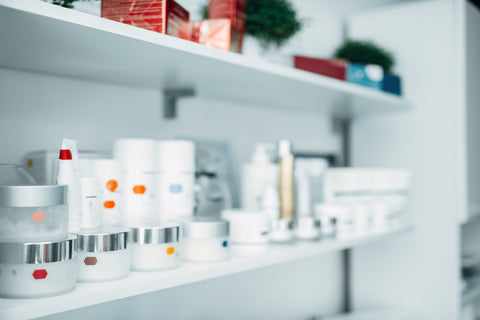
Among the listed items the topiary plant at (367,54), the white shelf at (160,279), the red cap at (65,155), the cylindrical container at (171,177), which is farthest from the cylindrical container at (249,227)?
the topiary plant at (367,54)

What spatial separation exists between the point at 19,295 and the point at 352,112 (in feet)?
3.90

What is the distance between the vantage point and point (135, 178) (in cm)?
76

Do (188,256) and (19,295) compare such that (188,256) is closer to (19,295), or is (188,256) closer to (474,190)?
(19,295)

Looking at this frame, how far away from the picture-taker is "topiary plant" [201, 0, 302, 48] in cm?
94

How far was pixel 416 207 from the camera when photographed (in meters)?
1.48

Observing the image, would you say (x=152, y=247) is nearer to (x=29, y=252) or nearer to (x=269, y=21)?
(x=29, y=252)

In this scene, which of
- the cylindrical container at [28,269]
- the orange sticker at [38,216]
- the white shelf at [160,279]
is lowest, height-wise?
the white shelf at [160,279]

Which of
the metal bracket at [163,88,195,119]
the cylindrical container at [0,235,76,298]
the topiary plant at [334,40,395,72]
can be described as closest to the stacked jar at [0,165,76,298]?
the cylindrical container at [0,235,76,298]

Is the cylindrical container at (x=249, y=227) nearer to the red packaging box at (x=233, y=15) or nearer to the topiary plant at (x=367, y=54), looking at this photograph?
the red packaging box at (x=233, y=15)

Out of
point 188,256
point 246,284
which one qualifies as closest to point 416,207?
point 246,284

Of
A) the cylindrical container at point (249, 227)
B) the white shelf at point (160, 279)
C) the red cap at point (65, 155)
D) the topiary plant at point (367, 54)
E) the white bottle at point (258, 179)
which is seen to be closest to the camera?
the white shelf at point (160, 279)

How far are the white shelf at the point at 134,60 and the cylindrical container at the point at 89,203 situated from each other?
0.19 meters

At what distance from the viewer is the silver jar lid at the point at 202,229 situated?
0.76 m

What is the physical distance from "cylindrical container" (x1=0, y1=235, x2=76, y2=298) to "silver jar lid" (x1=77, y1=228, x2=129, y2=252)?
0.21 ft
